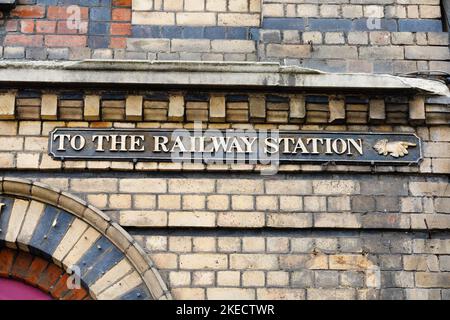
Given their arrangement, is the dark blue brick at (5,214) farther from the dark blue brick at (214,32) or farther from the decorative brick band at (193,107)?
the dark blue brick at (214,32)

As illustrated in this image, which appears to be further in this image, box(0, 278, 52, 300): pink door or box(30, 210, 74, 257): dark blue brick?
box(0, 278, 52, 300): pink door

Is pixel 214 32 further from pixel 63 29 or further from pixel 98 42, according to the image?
pixel 63 29

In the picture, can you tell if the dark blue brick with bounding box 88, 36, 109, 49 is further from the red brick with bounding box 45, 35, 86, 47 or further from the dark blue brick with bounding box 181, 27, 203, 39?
the dark blue brick with bounding box 181, 27, 203, 39

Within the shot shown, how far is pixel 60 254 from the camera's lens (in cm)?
935

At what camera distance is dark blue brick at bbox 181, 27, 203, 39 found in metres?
10.3

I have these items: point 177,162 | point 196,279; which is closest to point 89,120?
point 177,162

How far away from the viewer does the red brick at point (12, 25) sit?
33.9ft

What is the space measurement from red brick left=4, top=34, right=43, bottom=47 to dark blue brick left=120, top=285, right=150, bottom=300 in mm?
2660

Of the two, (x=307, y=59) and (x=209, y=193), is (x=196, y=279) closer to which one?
(x=209, y=193)

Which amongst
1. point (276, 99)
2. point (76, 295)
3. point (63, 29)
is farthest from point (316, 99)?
point (76, 295)

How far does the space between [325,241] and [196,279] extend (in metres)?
1.21

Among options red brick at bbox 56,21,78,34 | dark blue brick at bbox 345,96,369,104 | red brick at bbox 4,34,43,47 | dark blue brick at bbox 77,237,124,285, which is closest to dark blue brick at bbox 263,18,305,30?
dark blue brick at bbox 345,96,369,104

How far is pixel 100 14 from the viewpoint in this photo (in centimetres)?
1050

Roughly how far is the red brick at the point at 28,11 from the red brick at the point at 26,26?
70 mm
